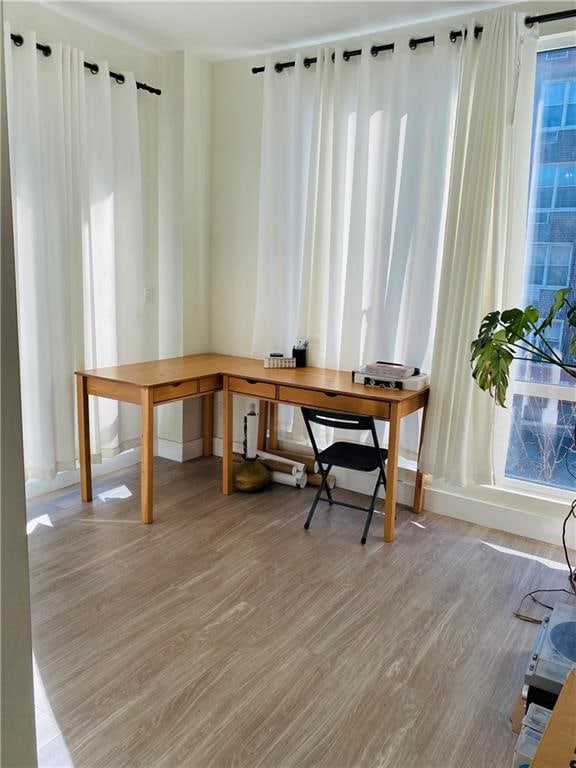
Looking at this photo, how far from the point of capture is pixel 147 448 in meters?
3.02

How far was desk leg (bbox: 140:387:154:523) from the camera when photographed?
2980 mm

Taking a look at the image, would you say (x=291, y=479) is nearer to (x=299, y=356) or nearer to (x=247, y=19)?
(x=299, y=356)

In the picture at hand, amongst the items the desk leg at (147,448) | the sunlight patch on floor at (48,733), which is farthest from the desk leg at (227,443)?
the sunlight patch on floor at (48,733)

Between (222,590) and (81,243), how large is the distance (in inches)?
83.9

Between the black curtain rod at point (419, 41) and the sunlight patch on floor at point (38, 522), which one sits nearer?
the black curtain rod at point (419, 41)

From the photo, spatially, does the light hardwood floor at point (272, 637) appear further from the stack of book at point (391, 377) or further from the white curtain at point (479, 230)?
the stack of book at point (391, 377)

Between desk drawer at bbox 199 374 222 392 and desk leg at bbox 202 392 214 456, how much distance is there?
0.74m

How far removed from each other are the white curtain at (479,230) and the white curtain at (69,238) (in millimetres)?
1961

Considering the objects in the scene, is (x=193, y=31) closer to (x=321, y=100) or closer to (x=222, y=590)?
(x=321, y=100)

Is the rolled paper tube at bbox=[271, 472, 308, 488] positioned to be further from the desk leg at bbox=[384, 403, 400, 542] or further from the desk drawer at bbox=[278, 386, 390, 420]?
the desk leg at bbox=[384, 403, 400, 542]

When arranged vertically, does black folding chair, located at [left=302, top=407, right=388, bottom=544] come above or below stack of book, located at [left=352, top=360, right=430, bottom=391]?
below

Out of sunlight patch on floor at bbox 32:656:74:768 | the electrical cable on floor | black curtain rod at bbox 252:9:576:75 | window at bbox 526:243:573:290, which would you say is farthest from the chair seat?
black curtain rod at bbox 252:9:576:75

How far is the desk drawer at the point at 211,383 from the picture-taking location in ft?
11.0

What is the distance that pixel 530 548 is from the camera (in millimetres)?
2990
